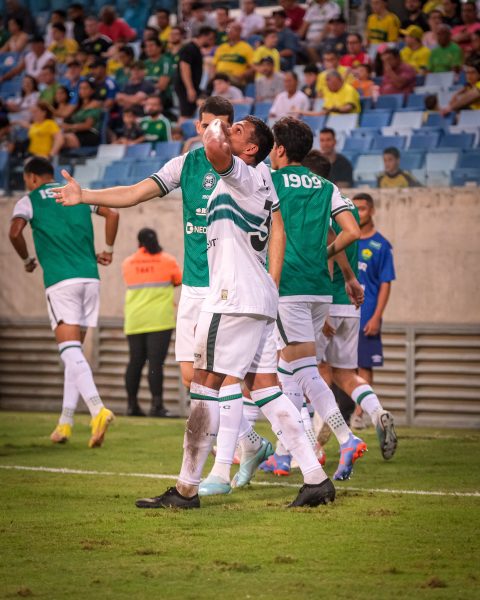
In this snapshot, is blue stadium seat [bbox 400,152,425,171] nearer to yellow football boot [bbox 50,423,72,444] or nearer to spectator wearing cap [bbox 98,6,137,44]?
yellow football boot [bbox 50,423,72,444]

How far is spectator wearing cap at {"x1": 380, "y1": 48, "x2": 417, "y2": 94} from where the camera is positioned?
54.4ft

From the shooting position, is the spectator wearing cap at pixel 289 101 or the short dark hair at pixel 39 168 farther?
the spectator wearing cap at pixel 289 101

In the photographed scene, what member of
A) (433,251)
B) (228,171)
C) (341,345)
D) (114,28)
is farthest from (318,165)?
(114,28)

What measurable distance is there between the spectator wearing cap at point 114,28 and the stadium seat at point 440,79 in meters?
7.83

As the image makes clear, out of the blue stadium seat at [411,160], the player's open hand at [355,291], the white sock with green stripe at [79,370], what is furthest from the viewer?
the blue stadium seat at [411,160]

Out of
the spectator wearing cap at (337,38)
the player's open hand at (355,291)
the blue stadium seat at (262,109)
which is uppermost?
the spectator wearing cap at (337,38)

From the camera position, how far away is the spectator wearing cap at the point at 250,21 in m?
20.3

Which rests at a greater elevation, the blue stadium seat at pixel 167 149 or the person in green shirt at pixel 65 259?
the blue stadium seat at pixel 167 149

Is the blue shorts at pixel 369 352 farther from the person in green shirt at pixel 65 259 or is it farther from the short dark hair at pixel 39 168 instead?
the short dark hair at pixel 39 168

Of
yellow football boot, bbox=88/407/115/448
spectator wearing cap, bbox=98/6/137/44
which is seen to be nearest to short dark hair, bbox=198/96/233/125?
yellow football boot, bbox=88/407/115/448

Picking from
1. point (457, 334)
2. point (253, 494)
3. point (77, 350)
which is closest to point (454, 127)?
point (457, 334)

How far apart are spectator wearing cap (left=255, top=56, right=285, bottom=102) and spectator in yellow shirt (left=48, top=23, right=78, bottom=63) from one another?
20.8 feet

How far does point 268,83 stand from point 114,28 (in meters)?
6.32

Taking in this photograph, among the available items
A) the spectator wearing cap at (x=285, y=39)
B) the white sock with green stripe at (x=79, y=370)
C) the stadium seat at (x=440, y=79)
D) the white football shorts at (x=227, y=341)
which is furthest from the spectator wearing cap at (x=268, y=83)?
the white football shorts at (x=227, y=341)
